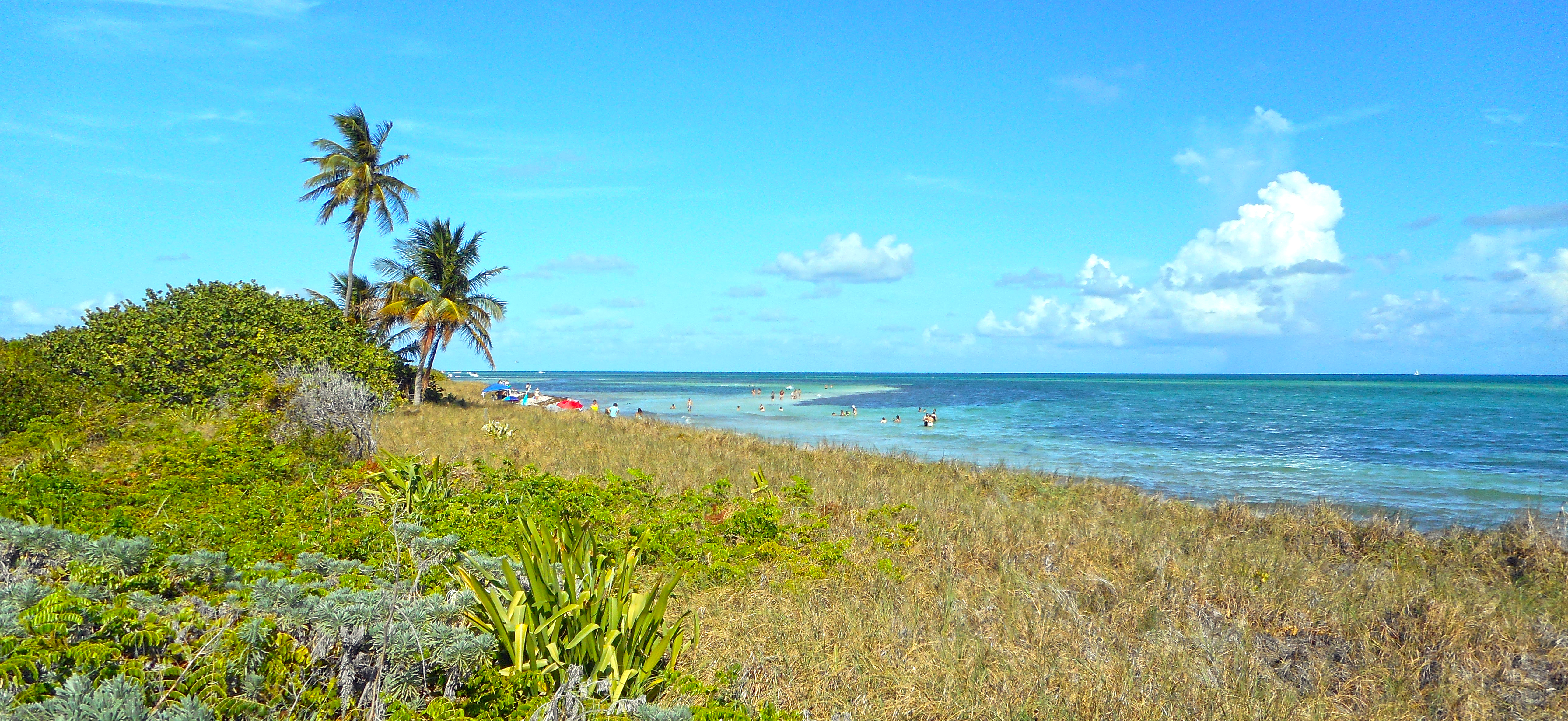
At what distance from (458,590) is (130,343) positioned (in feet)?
49.7

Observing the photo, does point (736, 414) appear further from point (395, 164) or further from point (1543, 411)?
point (1543, 411)

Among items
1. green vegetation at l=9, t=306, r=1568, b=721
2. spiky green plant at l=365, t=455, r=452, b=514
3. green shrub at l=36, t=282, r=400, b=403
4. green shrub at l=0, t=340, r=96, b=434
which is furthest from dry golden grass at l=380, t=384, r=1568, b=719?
green shrub at l=36, t=282, r=400, b=403

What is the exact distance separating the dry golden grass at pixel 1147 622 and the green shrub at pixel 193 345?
12176mm

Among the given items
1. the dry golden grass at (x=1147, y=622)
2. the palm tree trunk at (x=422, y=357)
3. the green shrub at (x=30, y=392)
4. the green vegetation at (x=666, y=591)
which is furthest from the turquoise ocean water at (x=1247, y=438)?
the green shrub at (x=30, y=392)

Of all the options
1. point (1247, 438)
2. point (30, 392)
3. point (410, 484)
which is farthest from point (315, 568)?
point (1247, 438)

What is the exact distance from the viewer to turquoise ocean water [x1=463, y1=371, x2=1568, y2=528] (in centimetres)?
1523

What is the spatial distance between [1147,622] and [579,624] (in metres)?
4.19

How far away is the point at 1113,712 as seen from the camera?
13.4ft

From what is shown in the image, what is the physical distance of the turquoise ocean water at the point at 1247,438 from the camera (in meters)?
15.2

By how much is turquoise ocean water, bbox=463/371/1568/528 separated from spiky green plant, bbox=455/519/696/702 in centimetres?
1260

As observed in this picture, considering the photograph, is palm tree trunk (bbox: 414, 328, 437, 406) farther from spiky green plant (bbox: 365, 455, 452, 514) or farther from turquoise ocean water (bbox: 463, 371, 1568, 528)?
spiky green plant (bbox: 365, 455, 452, 514)

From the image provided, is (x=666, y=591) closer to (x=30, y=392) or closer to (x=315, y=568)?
(x=315, y=568)

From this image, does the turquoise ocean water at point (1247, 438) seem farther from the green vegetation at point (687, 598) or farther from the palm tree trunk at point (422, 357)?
the palm tree trunk at point (422, 357)

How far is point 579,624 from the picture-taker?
12.4 ft
